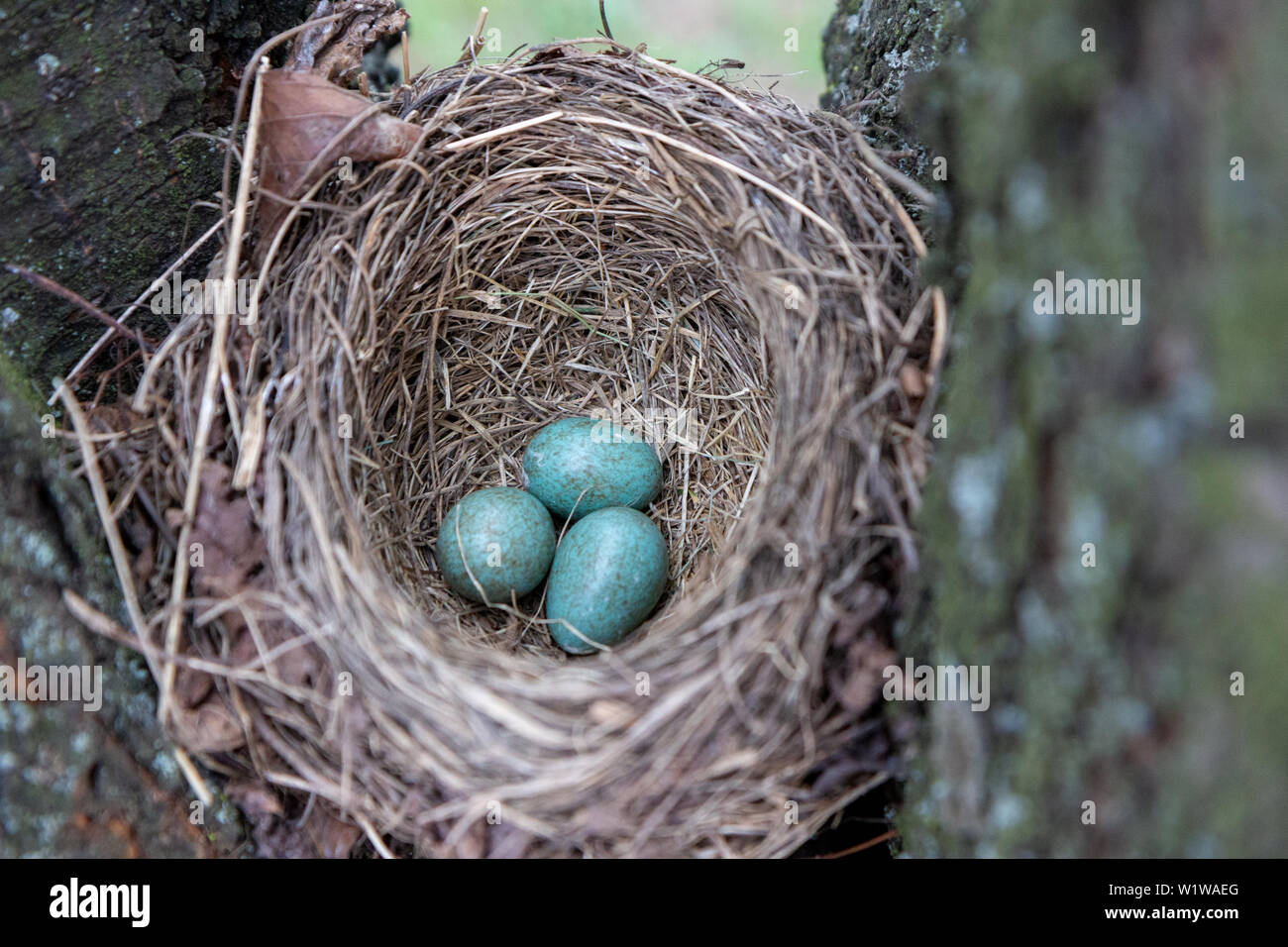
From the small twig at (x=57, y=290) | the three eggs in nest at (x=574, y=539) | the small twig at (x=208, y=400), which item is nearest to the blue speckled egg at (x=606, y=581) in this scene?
the three eggs in nest at (x=574, y=539)

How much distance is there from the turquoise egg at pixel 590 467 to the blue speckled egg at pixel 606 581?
149 millimetres

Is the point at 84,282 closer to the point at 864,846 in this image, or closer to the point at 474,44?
the point at 474,44

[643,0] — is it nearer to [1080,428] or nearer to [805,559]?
[805,559]

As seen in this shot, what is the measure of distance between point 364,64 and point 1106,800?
9.13 feet

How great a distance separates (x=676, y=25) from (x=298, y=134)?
2.98 m

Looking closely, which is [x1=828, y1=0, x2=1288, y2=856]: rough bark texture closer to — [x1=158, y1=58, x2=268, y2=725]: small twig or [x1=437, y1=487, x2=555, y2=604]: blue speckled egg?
[x1=437, y1=487, x2=555, y2=604]: blue speckled egg

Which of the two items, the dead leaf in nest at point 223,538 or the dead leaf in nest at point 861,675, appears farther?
the dead leaf in nest at point 223,538

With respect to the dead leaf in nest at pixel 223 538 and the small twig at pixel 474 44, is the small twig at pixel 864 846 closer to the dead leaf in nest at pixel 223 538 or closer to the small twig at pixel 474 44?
the dead leaf in nest at pixel 223 538

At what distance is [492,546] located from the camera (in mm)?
2289

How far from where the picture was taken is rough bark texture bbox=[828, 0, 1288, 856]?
97 centimetres

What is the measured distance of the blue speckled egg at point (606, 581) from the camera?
223cm

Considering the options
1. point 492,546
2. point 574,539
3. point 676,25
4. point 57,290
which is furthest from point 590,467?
point 676,25

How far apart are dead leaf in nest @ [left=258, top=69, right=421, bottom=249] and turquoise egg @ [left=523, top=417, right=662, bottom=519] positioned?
898 millimetres
